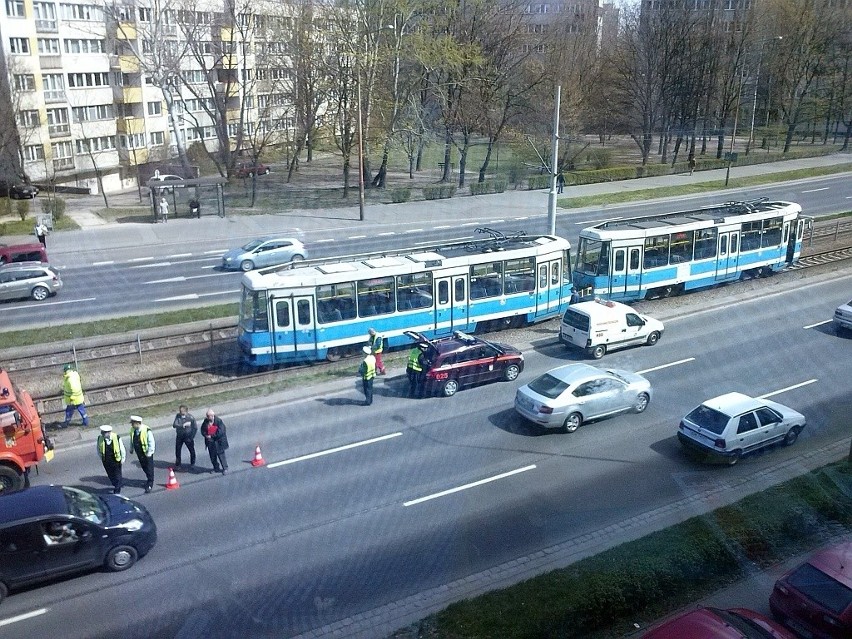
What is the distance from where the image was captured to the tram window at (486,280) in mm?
19516

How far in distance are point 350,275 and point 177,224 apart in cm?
2041

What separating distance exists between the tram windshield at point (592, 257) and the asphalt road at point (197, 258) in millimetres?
8142

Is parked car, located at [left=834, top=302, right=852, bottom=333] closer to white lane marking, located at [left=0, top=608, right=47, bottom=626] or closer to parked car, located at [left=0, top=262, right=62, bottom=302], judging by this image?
white lane marking, located at [left=0, top=608, right=47, bottom=626]

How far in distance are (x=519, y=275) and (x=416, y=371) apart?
5.51 meters

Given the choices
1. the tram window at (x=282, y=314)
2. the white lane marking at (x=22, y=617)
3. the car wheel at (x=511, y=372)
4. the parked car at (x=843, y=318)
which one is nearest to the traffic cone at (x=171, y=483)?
the white lane marking at (x=22, y=617)

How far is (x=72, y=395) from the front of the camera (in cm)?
1427

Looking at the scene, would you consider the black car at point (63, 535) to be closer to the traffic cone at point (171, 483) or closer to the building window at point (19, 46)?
the traffic cone at point (171, 483)

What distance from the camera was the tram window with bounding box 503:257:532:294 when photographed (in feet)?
65.8

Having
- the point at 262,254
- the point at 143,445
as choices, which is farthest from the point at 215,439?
the point at 262,254

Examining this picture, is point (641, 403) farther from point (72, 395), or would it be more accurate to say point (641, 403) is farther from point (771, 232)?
point (771, 232)

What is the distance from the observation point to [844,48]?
55906 millimetres

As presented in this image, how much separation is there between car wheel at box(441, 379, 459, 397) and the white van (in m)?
3.87

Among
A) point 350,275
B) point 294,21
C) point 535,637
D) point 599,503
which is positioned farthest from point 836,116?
point 535,637

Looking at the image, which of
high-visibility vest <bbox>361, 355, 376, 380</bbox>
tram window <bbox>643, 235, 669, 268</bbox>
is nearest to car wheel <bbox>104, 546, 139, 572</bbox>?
high-visibility vest <bbox>361, 355, 376, 380</bbox>
